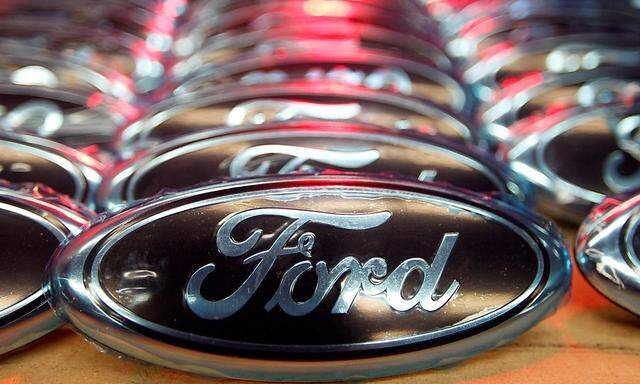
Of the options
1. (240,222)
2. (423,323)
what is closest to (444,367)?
(423,323)

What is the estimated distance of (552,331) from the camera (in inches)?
25.9

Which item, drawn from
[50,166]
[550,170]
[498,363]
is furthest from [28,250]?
[550,170]

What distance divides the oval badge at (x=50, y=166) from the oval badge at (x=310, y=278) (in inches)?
8.4

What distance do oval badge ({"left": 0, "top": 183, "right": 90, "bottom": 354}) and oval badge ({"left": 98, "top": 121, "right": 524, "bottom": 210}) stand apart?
3.5 inches

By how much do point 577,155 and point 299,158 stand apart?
319 mm

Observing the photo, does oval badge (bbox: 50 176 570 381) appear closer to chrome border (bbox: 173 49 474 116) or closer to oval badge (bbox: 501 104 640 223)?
oval badge (bbox: 501 104 640 223)

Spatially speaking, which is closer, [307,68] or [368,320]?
[368,320]

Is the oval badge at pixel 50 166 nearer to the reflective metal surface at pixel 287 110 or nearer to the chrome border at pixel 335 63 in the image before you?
the reflective metal surface at pixel 287 110

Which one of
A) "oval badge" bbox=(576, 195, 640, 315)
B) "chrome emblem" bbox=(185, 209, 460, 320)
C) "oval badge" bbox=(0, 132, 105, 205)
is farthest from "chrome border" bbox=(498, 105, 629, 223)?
"oval badge" bbox=(0, 132, 105, 205)

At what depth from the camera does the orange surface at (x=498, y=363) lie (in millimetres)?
588

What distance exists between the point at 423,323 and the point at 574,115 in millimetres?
471

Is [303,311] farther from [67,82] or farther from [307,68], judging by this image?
[67,82]

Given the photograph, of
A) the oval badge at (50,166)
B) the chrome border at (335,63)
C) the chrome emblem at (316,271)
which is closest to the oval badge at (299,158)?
the oval badge at (50,166)

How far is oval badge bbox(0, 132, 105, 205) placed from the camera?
31.9 inches
